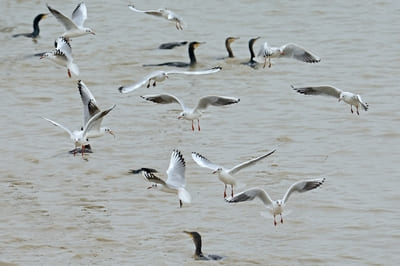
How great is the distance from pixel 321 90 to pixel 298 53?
2.01 metres

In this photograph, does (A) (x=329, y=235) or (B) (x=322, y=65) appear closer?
(A) (x=329, y=235)

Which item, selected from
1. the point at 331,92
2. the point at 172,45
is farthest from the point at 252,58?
the point at 331,92

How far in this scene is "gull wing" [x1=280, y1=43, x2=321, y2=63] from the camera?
15715mm

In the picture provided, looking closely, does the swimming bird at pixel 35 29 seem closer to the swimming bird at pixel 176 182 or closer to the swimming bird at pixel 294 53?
the swimming bird at pixel 294 53

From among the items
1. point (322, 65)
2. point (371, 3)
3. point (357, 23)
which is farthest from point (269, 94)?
point (371, 3)

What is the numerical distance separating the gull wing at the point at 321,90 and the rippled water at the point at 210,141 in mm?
923

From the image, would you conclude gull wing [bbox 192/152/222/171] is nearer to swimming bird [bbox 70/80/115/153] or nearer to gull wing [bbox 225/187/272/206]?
gull wing [bbox 225/187/272/206]

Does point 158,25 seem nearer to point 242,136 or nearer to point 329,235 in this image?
point 242,136

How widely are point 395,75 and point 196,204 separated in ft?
24.7

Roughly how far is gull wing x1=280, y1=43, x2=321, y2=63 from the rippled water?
1003mm

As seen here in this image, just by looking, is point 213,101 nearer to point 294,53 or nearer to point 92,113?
point 92,113

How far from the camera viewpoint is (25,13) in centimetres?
2480

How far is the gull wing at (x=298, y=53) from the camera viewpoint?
15.7 m

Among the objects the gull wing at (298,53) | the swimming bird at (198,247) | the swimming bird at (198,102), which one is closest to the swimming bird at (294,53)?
the gull wing at (298,53)
